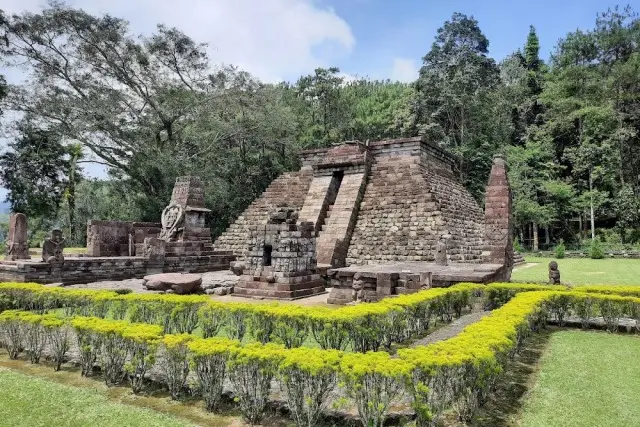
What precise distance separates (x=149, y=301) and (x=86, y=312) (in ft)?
4.56

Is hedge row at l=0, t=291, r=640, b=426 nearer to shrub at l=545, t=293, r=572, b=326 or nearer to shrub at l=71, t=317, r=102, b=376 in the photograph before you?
shrub at l=71, t=317, r=102, b=376

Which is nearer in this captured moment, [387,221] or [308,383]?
[308,383]

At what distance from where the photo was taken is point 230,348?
439 cm

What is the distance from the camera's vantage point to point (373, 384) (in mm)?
3795

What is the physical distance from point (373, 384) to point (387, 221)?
1311 centimetres

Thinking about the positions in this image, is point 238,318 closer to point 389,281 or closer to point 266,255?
point 389,281

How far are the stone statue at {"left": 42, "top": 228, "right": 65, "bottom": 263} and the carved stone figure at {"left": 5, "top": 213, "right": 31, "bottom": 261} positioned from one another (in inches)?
87.2

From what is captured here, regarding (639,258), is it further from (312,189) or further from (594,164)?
(312,189)

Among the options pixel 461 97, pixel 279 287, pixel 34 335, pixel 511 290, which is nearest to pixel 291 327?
pixel 34 335

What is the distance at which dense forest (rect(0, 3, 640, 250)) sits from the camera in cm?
2531

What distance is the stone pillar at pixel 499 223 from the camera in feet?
38.5

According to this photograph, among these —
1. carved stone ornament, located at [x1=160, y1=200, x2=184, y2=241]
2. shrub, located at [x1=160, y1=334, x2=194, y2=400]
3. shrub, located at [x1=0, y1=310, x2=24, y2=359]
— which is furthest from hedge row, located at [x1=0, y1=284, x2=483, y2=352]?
carved stone ornament, located at [x1=160, y1=200, x2=184, y2=241]

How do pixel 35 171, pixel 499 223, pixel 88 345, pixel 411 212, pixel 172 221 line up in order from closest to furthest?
pixel 88 345 → pixel 499 223 → pixel 411 212 → pixel 172 221 → pixel 35 171

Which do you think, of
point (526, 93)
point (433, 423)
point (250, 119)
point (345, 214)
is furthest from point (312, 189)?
point (526, 93)
